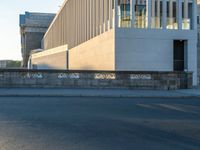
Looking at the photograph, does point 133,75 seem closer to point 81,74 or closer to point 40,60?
point 81,74

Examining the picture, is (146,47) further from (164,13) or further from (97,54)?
(97,54)

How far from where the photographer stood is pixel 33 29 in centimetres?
14588

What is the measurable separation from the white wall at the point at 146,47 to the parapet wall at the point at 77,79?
25.7ft

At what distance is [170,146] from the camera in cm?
714

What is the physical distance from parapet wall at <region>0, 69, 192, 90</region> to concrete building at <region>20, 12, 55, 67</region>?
11809cm

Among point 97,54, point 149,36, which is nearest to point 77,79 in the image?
point 149,36

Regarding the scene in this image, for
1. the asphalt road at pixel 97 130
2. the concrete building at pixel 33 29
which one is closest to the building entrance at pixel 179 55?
the asphalt road at pixel 97 130

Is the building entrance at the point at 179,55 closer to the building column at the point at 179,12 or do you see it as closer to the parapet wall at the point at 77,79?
the building column at the point at 179,12

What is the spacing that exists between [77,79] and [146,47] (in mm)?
10506

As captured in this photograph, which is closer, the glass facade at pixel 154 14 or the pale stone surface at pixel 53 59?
the glass facade at pixel 154 14

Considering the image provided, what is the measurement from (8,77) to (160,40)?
15051 mm

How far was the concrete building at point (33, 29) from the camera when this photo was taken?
142 m

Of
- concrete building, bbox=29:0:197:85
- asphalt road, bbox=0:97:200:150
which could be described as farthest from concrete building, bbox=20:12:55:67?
asphalt road, bbox=0:97:200:150

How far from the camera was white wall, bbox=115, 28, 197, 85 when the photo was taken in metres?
32.7
